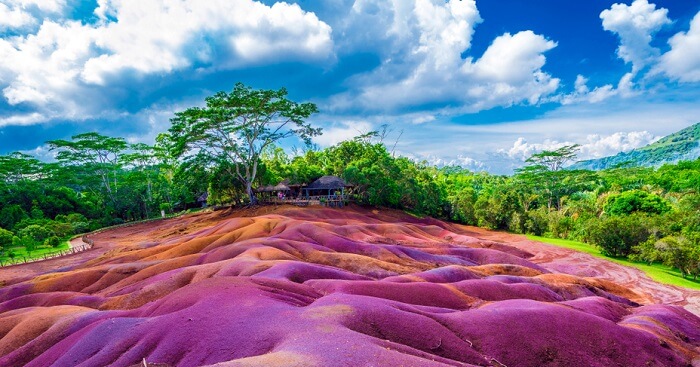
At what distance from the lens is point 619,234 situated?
37000mm

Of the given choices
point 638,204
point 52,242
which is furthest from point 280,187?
point 638,204

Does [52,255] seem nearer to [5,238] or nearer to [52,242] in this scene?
[52,242]

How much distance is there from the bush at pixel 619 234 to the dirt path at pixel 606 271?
2.47 meters

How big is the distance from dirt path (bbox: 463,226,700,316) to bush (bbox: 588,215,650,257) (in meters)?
2.47

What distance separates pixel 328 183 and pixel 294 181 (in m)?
7.04

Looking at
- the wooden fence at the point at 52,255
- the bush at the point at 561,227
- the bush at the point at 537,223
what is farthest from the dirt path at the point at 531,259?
the bush at the point at 561,227

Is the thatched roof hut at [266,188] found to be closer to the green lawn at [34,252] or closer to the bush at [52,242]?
the green lawn at [34,252]

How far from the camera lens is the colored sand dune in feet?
36.2

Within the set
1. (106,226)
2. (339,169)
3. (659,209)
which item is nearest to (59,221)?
(106,226)

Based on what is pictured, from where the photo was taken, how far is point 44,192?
58.6m

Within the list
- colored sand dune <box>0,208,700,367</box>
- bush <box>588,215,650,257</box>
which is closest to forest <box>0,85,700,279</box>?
bush <box>588,215,650,257</box>

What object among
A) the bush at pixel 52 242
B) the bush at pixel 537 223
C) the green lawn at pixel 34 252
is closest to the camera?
the green lawn at pixel 34 252

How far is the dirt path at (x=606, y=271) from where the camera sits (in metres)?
25.4

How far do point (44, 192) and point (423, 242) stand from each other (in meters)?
62.3
